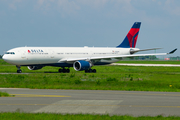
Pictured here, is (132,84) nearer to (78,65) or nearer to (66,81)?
(66,81)

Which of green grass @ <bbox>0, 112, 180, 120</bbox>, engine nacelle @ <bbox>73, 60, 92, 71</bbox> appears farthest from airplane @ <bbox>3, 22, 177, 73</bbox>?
green grass @ <bbox>0, 112, 180, 120</bbox>

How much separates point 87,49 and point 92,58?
3794mm

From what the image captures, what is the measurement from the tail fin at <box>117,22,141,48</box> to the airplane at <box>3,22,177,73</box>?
30 centimetres

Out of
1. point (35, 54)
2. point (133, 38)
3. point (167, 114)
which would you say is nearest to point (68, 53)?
point (35, 54)

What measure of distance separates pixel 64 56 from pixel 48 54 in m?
3.18

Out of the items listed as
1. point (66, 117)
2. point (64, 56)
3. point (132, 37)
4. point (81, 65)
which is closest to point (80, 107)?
point (66, 117)

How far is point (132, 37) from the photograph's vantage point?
59.4 m

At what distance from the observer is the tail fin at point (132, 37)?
58.8 metres

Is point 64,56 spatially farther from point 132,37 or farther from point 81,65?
point 132,37

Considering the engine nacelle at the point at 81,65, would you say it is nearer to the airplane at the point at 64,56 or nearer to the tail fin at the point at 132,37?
the airplane at the point at 64,56

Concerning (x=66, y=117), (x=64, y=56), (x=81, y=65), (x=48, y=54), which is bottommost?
(x=66, y=117)

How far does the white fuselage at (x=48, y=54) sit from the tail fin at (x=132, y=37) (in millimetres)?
4912

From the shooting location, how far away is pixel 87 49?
2047 inches

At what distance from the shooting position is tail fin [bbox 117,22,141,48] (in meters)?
58.8
